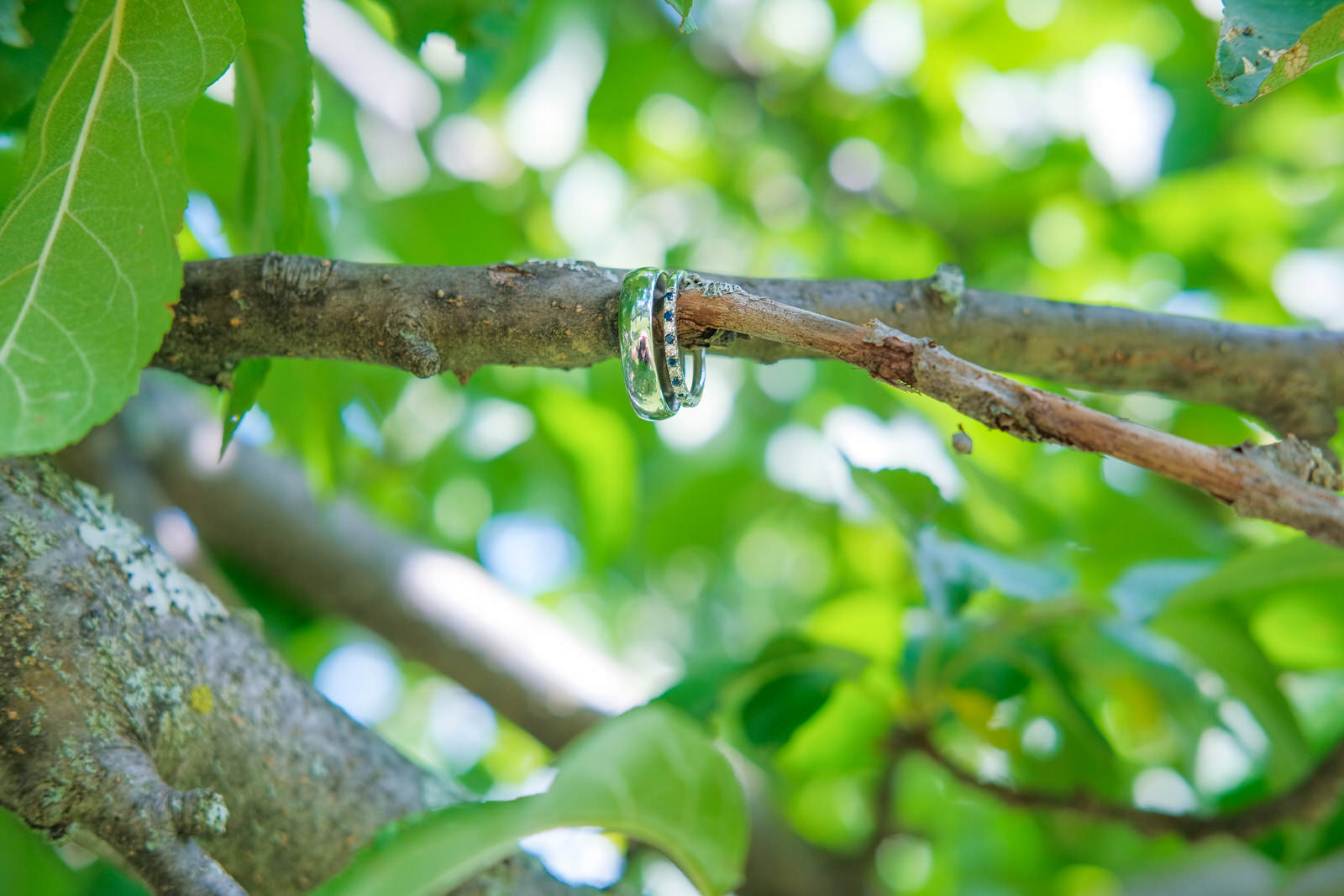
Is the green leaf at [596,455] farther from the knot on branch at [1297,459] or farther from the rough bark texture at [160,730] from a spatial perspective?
the knot on branch at [1297,459]

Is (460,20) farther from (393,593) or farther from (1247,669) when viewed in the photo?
(1247,669)

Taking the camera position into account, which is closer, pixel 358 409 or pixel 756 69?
pixel 358 409

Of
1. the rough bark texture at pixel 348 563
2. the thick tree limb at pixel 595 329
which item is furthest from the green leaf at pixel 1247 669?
the rough bark texture at pixel 348 563

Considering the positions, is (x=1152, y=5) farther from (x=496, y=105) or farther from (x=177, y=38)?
(x=177, y=38)

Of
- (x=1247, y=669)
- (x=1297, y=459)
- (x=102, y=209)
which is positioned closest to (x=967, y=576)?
(x=1247, y=669)

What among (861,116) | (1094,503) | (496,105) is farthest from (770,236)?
(1094,503)

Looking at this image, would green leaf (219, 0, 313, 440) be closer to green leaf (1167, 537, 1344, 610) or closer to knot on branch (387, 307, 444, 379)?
knot on branch (387, 307, 444, 379)
